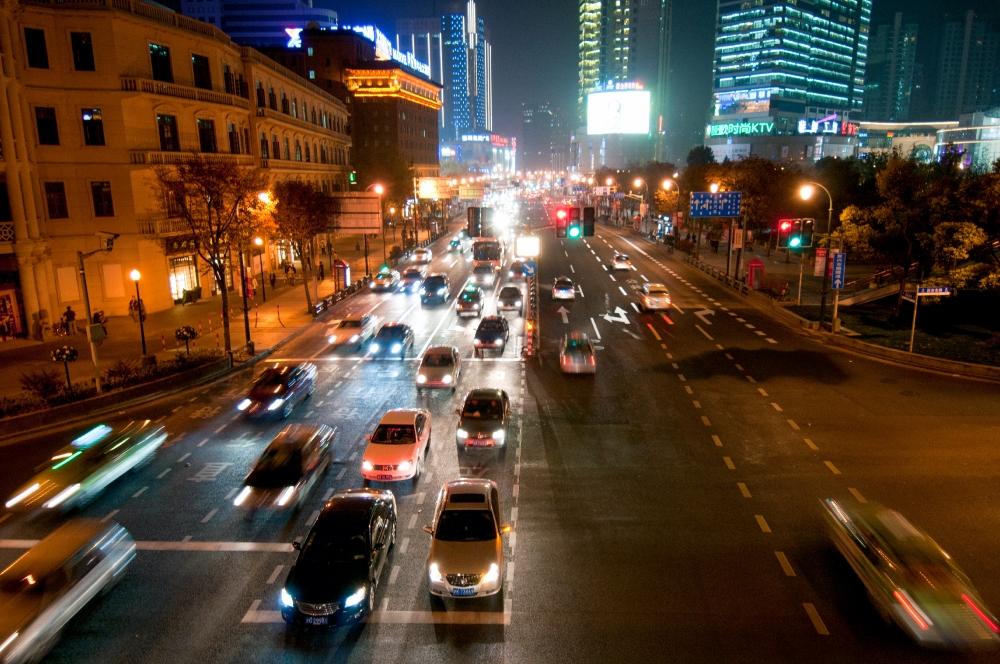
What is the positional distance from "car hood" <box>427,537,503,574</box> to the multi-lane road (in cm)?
78

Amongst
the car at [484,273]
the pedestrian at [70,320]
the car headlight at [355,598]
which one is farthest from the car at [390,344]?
the car at [484,273]

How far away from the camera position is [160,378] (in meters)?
26.2

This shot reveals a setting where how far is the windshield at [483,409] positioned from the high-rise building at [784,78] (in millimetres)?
169258

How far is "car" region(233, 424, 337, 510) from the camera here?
653 inches

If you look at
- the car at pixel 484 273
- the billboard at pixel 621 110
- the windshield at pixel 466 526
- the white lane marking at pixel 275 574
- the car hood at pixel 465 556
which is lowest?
the white lane marking at pixel 275 574

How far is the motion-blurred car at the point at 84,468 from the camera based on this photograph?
16203 mm

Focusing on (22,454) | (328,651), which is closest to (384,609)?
(328,651)

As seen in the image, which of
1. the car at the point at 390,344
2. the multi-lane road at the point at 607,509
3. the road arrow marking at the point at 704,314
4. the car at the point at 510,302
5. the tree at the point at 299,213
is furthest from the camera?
the tree at the point at 299,213

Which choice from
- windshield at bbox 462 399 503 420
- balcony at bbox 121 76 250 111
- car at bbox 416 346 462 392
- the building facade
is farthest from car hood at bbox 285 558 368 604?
balcony at bbox 121 76 250 111

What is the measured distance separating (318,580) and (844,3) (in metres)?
238

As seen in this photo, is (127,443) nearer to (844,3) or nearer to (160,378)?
(160,378)

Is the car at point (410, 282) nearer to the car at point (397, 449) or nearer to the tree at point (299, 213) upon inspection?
the tree at point (299, 213)

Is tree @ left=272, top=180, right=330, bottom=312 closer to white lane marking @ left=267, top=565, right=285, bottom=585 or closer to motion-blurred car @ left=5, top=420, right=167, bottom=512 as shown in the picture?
motion-blurred car @ left=5, top=420, right=167, bottom=512

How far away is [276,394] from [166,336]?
15.5m
